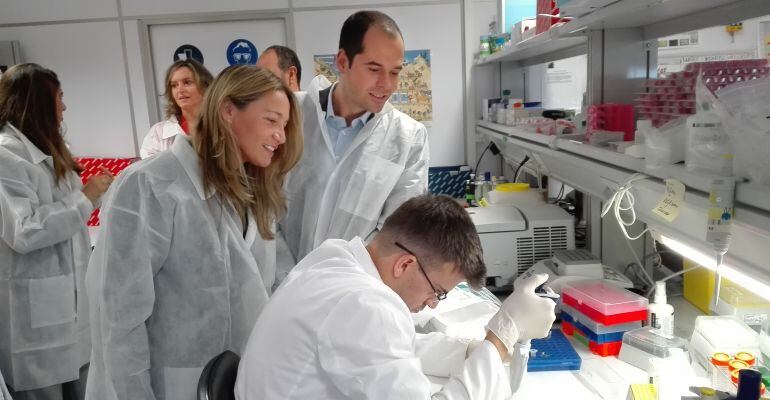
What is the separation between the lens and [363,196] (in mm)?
1882

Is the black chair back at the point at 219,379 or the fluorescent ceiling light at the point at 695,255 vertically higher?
the fluorescent ceiling light at the point at 695,255

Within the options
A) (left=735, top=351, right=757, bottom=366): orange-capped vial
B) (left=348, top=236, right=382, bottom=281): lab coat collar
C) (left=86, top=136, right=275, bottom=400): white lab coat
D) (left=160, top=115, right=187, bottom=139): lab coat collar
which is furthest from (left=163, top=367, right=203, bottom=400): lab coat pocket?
(left=160, top=115, right=187, bottom=139): lab coat collar

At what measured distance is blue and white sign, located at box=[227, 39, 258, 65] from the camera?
383 cm

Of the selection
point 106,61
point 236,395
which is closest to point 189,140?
point 236,395

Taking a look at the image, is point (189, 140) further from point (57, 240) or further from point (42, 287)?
Answer: point (42, 287)

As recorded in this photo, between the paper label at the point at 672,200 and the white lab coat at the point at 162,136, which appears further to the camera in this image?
the white lab coat at the point at 162,136

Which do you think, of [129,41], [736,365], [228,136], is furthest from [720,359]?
[129,41]

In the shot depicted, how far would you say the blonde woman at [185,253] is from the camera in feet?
4.08

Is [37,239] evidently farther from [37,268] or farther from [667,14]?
[667,14]

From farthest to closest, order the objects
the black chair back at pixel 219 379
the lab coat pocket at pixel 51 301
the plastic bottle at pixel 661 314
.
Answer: the lab coat pocket at pixel 51 301, the plastic bottle at pixel 661 314, the black chair back at pixel 219 379

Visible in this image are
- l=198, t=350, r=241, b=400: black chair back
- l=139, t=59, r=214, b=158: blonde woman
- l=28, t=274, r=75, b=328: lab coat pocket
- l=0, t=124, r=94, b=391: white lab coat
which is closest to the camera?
l=198, t=350, r=241, b=400: black chair back

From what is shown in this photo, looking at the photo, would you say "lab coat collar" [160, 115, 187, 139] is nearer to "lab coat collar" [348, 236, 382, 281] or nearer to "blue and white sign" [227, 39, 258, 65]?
"blue and white sign" [227, 39, 258, 65]

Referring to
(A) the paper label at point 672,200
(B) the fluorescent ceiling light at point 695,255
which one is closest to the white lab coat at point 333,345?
(A) the paper label at point 672,200

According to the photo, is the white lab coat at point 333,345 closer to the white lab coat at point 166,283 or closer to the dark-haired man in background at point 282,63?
the white lab coat at point 166,283
